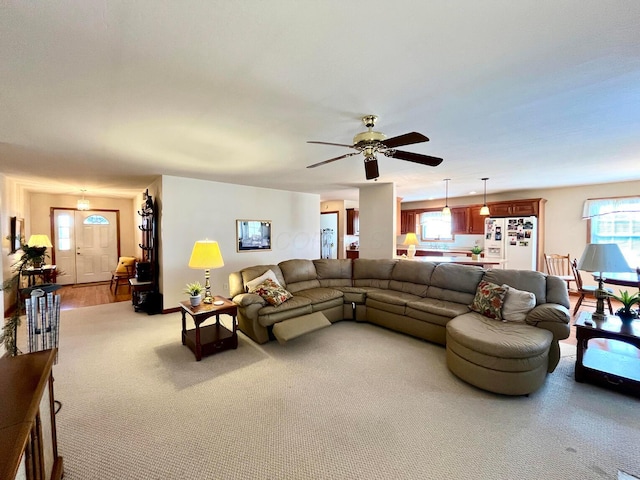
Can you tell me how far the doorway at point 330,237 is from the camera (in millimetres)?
9060

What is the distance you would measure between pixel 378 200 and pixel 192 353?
4363mm

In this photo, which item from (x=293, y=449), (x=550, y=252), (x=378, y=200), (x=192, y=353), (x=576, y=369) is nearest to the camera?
(x=293, y=449)

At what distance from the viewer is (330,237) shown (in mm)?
9180

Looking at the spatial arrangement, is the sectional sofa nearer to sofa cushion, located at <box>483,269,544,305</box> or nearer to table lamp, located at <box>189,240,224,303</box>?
sofa cushion, located at <box>483,269,544,305</box>

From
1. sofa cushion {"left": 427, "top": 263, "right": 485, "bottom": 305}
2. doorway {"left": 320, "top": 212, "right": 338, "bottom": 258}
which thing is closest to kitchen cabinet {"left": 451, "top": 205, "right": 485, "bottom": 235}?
doorway {"left": 320, "top": 212, "right": 338, "bottom": 258}

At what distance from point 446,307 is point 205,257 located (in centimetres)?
310

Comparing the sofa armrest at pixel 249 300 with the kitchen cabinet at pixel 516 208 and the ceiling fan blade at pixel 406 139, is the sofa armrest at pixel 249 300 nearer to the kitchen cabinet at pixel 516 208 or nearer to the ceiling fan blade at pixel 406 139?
the ceiling fan blade at pixel 406 139

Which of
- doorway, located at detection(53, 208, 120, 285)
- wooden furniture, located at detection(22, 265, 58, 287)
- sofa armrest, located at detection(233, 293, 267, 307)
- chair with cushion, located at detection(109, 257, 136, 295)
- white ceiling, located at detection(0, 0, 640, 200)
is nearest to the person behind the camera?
white ceiling, located at detection(0, 0, 640, 200)

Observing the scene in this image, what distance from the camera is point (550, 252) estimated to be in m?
6.40

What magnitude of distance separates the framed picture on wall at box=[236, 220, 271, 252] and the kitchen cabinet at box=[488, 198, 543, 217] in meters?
5.49

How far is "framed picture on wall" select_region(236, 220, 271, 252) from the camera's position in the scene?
5.66 meters

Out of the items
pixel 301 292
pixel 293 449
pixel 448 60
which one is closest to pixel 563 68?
pixel 448 60

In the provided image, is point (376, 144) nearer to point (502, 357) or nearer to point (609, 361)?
point (502, 357)

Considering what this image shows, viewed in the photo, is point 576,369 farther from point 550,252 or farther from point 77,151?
point 77,151
